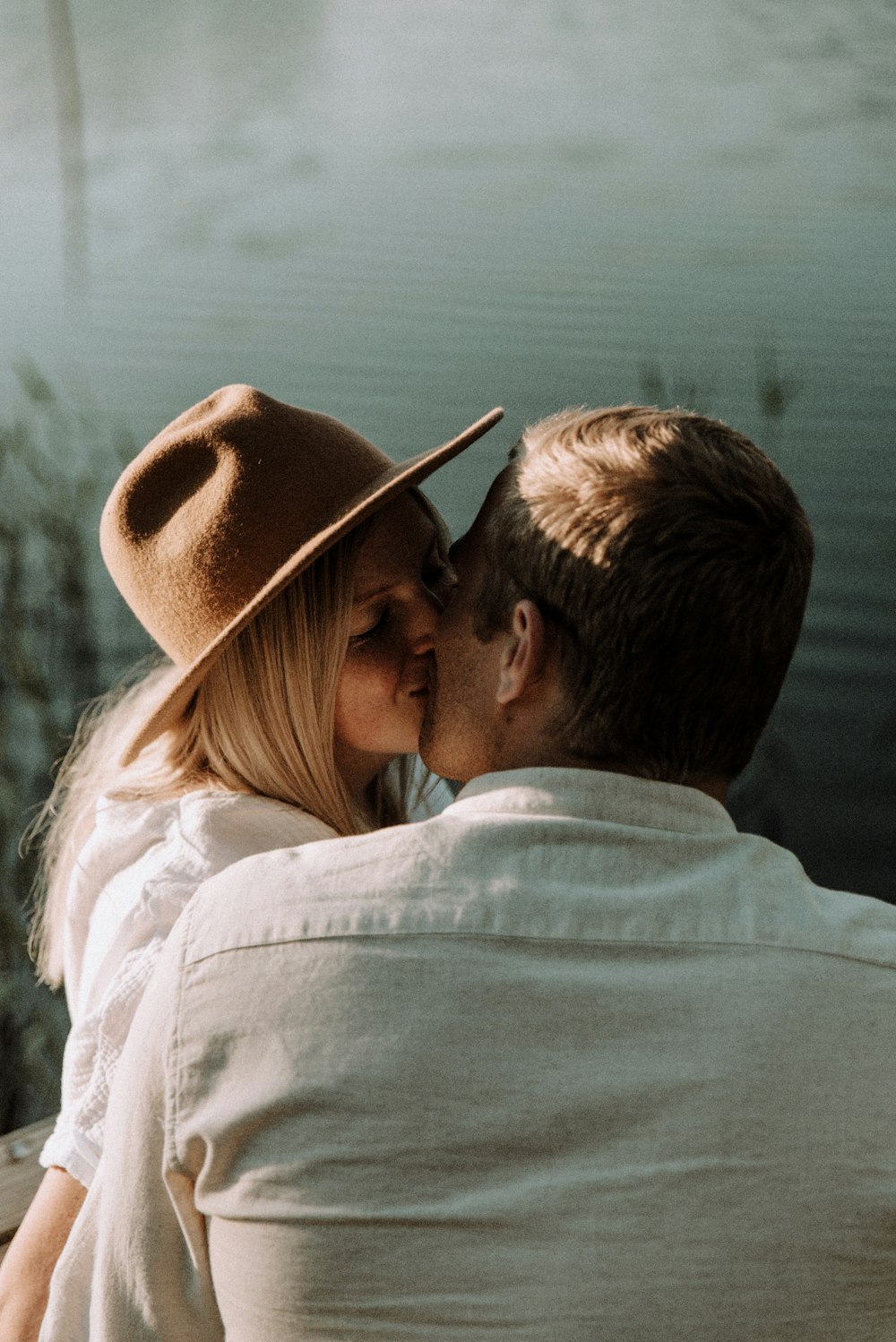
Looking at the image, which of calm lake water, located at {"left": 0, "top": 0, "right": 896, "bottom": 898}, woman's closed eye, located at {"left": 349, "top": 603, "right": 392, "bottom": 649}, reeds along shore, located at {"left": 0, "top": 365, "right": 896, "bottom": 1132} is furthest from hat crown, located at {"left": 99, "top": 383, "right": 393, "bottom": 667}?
reeds along shore, located at {"left": 0, "top": 365, "right": 896, "bottom": 1132}

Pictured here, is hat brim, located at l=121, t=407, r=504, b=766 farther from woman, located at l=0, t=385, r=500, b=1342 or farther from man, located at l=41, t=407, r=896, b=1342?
man, located at l=41, t=407, r=896, b=1342

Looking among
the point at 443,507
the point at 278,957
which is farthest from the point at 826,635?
the point at 278,957

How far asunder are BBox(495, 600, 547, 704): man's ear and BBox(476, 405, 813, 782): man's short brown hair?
2 centimetres

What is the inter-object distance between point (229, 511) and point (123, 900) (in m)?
0.46

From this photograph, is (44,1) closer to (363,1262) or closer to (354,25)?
(354,25)

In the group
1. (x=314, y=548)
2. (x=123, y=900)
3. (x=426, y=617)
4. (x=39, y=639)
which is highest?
(x=314, y=548)

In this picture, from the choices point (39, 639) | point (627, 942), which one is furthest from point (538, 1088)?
point (39, 639)

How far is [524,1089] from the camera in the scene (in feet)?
3.15

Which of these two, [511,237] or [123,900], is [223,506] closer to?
[123,900]

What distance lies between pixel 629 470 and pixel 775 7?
1.52m

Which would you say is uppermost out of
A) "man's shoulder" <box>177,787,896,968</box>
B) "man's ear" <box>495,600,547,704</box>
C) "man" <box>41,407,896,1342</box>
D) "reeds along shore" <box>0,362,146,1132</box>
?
"man's ear" <box>495,600,547,704</box>

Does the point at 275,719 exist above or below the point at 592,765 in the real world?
below

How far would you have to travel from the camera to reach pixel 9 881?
114 inches

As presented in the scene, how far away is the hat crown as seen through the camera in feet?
5.14
